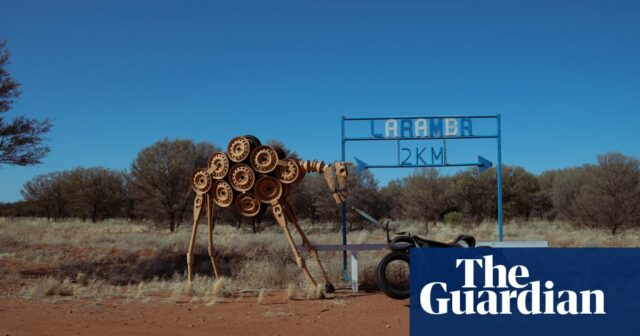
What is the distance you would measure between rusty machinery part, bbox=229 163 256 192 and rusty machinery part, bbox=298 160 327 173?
1007 millimetres

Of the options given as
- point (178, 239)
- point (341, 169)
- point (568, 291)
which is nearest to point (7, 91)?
point (178, 239)

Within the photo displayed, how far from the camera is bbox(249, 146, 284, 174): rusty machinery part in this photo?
11084mm

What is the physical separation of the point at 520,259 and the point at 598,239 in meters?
16.4

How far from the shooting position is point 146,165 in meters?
29.5

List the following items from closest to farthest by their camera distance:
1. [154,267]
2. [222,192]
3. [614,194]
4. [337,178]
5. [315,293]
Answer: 1. [315,293]
2. [337,178]
3. [222,192]
4. [154,267]
5. [614,194]

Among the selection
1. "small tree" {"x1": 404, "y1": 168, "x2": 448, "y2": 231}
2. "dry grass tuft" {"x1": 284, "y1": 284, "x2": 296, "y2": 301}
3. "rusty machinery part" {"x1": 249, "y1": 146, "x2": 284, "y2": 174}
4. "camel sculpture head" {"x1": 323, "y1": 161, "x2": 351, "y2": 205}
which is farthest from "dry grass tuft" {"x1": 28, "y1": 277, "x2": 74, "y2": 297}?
"small tree" {"x1": 404, "y1": 168, "x2": 448, "y2": 231}

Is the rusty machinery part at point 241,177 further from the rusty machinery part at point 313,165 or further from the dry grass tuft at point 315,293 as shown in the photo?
the dry grass tuft at point 315,293

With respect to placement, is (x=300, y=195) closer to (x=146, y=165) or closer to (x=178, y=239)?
(x=146, y=165)

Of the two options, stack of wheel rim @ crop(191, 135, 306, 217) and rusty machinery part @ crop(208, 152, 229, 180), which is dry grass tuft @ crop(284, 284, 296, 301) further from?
rusty machinery part @ crop(208, 152, 229, 180)

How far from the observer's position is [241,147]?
1124 centimetres

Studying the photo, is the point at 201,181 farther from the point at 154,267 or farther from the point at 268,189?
the point at 154,267

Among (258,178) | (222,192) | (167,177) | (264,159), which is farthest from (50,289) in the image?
(167,177)

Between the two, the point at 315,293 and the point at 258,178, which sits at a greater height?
the point at 258,178

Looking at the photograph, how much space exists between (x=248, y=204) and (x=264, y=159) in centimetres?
94
